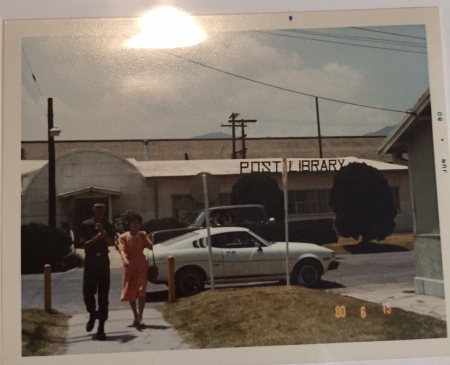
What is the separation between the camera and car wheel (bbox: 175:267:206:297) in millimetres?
2857

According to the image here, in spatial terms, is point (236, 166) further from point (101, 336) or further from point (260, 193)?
point (101, 336)

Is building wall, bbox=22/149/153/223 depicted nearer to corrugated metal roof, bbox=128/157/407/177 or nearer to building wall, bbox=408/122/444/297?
corrugated metal roof, bbox=128/157/407/177

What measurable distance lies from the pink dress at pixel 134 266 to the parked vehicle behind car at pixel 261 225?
0.08 m

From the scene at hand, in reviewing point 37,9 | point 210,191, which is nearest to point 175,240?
point 210,191

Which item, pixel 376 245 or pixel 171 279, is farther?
pixel 376 245

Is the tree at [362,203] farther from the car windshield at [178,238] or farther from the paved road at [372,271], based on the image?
the car windshield at [178,238]

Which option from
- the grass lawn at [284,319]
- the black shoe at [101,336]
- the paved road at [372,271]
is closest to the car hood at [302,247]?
the paved road at [372,271]

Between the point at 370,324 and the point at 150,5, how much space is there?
225 cm

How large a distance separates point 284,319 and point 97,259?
3.67 ft

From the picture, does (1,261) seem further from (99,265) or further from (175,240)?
(175,240)

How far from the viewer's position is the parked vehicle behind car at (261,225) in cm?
286

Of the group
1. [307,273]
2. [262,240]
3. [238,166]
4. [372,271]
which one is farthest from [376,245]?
[238,166]

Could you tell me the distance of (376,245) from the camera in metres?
2.95

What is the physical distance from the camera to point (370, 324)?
9.37 feet
